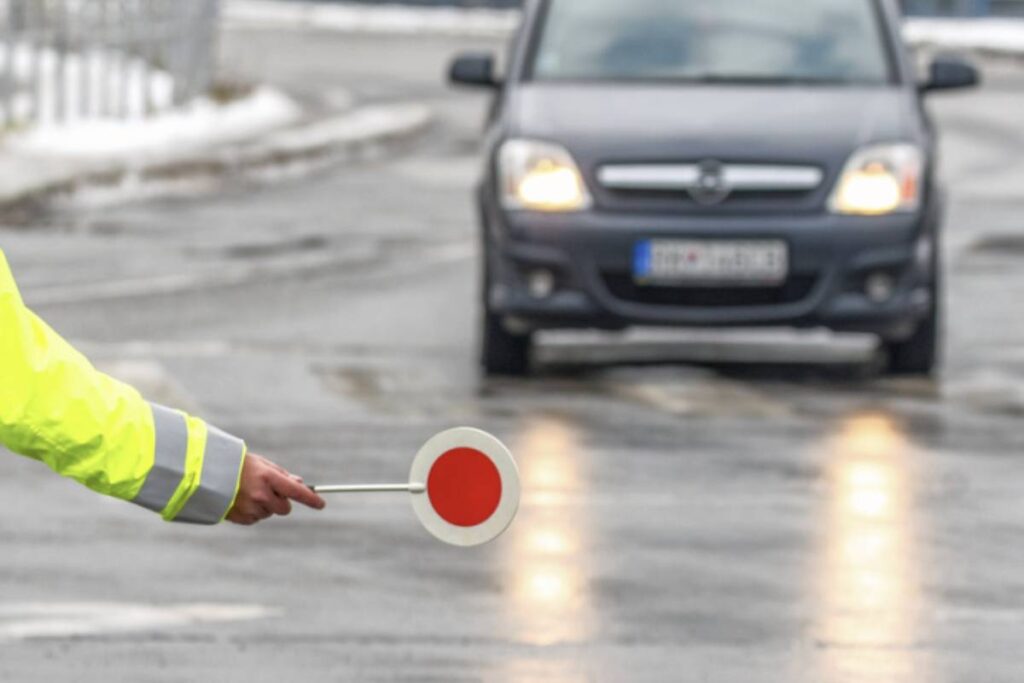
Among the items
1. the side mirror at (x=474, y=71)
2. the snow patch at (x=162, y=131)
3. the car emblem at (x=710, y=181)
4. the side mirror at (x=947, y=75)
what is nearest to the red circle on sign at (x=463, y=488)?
the car emblem at (x=710, y=181)

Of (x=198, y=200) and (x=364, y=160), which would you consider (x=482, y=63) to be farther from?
(x=364, y=160)

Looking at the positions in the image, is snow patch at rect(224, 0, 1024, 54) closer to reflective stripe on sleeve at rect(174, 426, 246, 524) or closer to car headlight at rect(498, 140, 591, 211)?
car headlight at rect(498, 140, 591, 211)

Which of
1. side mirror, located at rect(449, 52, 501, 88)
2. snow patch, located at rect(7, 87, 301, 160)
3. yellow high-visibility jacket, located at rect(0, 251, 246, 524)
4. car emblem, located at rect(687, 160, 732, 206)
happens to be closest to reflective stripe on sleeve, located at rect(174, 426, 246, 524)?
yellow high-visibility jacket, located at rect(0, 251, 246, 524)

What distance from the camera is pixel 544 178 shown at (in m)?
12.3

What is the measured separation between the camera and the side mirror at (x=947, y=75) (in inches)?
524

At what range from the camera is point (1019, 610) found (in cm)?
758

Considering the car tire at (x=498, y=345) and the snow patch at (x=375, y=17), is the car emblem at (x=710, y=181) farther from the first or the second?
the snow patch at (x=375, y=17)

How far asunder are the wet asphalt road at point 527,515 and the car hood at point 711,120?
0.88m

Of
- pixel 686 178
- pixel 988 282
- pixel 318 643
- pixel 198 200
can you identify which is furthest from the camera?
pixel 198 200

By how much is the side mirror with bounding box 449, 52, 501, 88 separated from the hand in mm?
8740

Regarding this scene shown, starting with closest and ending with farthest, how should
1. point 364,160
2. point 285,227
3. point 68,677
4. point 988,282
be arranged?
point 68,677 < point 988,282 < point 285,227 < point 364,160

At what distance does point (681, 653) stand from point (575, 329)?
18.0ft

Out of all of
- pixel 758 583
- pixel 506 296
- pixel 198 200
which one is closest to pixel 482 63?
pixel 506 296

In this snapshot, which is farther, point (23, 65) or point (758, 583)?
point (23, 65)
